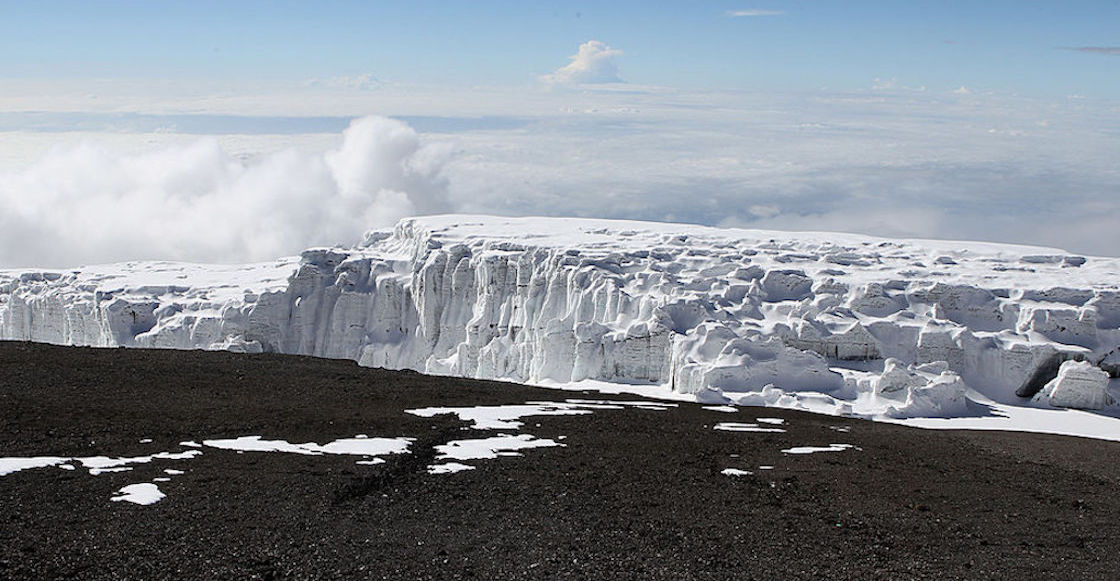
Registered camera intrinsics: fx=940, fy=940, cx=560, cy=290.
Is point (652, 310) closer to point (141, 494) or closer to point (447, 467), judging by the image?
point (447, 467)

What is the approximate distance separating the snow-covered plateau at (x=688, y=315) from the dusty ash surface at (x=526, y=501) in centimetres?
953

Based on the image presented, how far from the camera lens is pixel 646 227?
55.4 meters

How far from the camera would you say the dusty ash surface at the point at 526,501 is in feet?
45.3

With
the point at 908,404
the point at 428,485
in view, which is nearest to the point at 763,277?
the point at 908,404

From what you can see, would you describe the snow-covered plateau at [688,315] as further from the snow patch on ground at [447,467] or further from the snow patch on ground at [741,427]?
the snow patch on ground at [447,467]

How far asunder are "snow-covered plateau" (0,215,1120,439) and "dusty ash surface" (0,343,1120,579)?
953 centimetres

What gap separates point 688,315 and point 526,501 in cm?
2503

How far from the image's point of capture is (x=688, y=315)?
41062mm

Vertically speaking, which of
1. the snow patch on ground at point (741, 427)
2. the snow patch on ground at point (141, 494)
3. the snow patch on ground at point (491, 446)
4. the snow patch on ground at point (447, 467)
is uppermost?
the snow patch on ground at point (141, 494)

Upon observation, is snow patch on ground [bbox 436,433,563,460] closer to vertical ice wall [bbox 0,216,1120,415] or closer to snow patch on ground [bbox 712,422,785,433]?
snow patch on ground [bbox 712,422,785,433]

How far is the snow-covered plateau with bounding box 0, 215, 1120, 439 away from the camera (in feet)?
121

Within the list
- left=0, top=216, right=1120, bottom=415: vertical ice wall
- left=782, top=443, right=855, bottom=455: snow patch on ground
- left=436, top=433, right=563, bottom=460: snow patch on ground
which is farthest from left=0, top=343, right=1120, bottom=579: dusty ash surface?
left=0, top=216, right=1120, bottom=415: vertical ice wall

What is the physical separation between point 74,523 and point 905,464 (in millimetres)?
17516

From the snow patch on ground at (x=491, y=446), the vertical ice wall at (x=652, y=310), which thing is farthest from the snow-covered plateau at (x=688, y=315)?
the snow patch on ground at (x=491, y=446)
